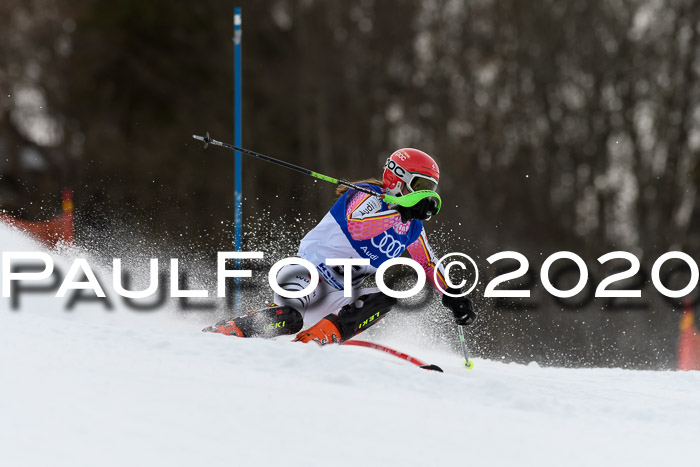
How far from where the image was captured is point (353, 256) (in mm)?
5777

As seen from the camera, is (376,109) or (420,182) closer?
(420,182)

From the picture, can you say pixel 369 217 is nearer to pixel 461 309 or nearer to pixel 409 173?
pixel 409 173

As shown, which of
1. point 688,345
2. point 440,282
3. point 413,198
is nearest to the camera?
point 413,198

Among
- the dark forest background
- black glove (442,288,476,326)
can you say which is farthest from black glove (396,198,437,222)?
the dark forest background

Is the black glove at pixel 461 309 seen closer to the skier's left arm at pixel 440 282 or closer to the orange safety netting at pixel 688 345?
the skier's left arm at pixel 440 282

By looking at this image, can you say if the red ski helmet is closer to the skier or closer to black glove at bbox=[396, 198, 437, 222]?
the skier

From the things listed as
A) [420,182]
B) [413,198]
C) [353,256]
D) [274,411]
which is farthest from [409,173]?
[274,411]

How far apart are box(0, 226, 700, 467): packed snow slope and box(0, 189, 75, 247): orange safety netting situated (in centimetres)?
417

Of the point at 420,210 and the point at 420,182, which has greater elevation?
the point at 420,182

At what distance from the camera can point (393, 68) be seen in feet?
71.8

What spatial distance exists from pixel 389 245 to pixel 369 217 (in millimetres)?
263

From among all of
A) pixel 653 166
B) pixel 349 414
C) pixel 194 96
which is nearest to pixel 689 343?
pixel 349 414

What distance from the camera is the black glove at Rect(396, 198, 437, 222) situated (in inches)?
215

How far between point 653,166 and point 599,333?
7934 mm
